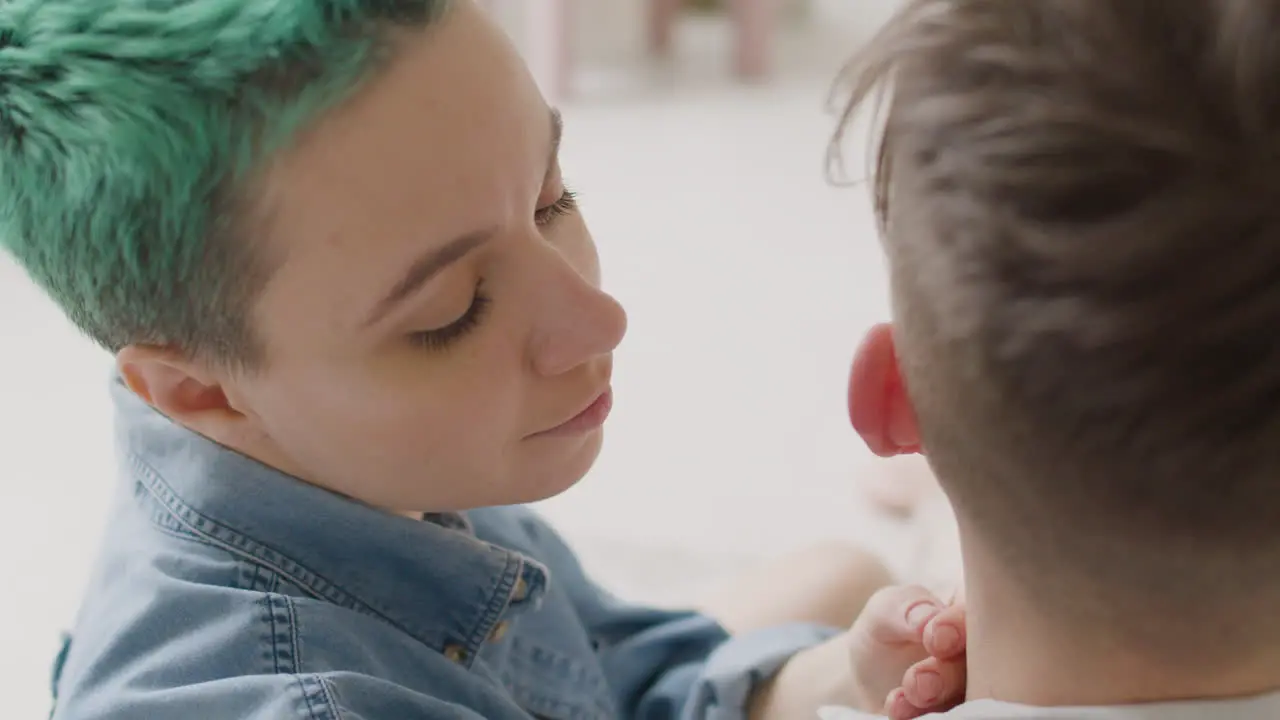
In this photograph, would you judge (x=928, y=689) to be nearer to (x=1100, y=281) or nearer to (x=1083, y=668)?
(x=1083, y=668)

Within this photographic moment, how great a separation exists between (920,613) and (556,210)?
0.86 feet

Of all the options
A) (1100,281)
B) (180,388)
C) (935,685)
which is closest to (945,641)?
(935,685)

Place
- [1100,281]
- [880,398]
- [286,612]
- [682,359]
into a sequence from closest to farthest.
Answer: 1. [1100,281]
2. [880,398]
3. [286,612]
4. [682,359]

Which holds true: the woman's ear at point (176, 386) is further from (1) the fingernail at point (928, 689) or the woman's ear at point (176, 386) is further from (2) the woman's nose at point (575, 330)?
(1) the fingernail at point (928, 689)

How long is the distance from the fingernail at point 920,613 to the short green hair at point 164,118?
1.12 ft

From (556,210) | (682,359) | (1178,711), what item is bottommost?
(682,359)

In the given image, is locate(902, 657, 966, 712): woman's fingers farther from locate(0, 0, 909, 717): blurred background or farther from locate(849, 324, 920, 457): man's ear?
locate(0, 0, 909, 717): blurred background

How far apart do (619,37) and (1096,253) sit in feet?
6.57

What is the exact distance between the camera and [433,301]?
0.56 metres

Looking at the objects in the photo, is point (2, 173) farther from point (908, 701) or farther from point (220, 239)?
point (908, 701)

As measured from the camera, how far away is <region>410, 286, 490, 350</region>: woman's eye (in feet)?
1.87

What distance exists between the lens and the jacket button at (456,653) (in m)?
0.67

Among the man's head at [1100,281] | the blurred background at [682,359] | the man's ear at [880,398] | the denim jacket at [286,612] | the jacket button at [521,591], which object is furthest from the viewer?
the blurred background at [682,359]

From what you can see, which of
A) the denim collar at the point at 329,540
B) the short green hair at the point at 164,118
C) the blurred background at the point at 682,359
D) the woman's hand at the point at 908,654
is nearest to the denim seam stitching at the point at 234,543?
the denim collar at the point at 329,540
